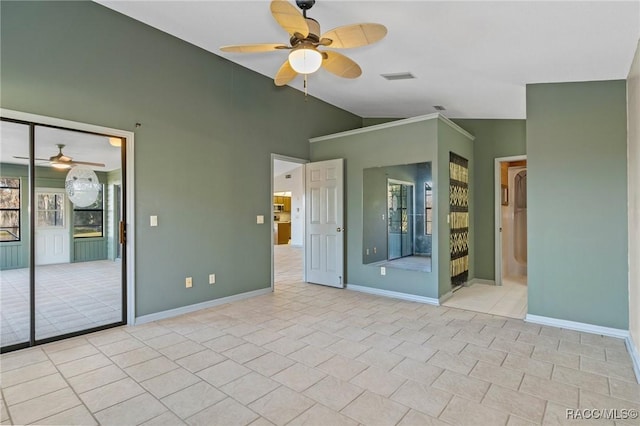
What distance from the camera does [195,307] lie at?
4.18 meters

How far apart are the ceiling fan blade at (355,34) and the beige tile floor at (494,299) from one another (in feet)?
11.3

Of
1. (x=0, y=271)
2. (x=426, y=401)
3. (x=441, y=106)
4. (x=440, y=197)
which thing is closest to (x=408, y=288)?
(x=440, y=197)

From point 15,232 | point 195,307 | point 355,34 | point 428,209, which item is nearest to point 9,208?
point 15,232

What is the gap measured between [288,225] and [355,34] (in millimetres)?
11288

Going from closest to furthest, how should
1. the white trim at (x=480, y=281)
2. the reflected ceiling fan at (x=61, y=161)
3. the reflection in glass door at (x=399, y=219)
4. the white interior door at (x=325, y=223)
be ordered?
1. the reflected ceiling fan at (x=61, y=161)
2. the reflection in glass door at (x=399, y=219)
3. the white interior door at (x=325, y=223)
4. the white trim at (x=480, y=281)

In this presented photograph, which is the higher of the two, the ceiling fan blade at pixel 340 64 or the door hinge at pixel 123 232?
the ceiling fan blade at pixel 340 64

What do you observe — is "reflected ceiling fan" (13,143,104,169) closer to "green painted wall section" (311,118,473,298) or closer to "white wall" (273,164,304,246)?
"green painted wall section" (311,118,473,298)

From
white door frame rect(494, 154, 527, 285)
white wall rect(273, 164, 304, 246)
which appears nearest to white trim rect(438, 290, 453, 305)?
white door frame rect(494, 154, 527, 285)

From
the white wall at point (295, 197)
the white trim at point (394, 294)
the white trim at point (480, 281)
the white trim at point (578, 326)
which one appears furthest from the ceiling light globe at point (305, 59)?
the white wall at point (295, 197)

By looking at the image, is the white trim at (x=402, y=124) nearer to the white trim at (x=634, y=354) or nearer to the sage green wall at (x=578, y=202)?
the sage green wall at (x=578, y=202)

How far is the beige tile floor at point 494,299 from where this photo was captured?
13.9ft

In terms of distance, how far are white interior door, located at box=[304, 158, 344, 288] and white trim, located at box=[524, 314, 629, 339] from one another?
2630 millimetres

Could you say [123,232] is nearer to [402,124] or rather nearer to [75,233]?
[75,233]

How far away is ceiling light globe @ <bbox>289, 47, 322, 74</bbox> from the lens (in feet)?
9.08
